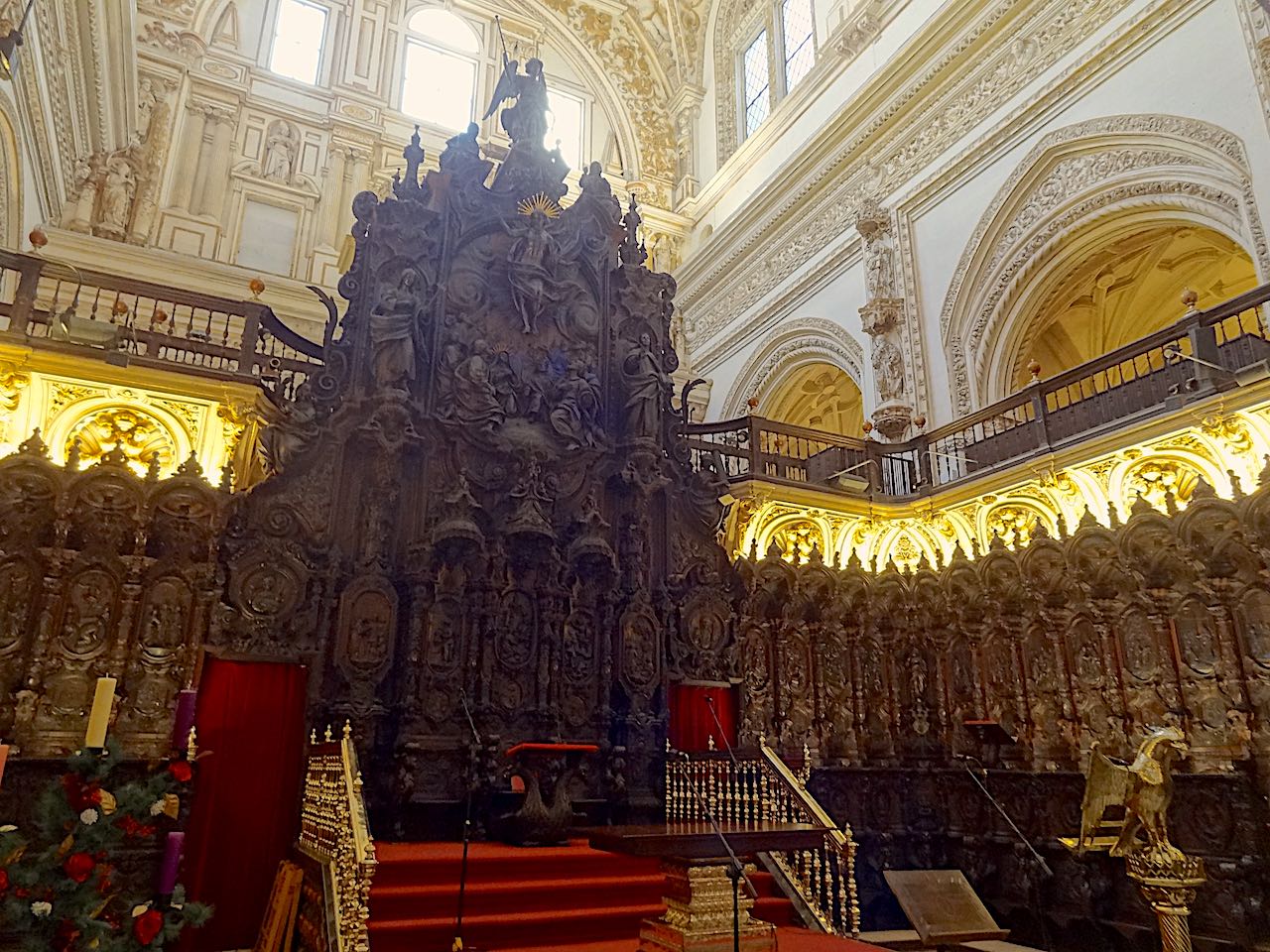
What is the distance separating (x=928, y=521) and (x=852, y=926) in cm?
602

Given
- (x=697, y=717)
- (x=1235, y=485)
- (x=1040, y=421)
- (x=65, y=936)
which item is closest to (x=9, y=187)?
(x=65, y=936)

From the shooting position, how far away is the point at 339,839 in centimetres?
602

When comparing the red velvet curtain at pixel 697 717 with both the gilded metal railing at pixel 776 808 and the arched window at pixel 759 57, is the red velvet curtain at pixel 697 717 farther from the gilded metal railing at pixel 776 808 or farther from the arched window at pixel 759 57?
the arched window at pixel 759 57

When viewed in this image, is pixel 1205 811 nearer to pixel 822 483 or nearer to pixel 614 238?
pixel 822 483

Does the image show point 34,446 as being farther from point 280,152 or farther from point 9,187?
point 280,152

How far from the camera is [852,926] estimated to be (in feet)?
23.8

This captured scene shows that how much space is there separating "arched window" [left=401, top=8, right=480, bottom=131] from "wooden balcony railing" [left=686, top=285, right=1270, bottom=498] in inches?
485

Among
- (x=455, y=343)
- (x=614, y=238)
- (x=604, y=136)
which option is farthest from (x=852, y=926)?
(x=604, y=136)

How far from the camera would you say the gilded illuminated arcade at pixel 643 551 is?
7.11 m

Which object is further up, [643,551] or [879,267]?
[879,267]

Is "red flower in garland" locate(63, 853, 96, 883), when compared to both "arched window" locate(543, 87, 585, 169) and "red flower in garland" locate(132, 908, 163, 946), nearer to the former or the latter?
"red flower in garland" locate(132, 908, 163, 946)

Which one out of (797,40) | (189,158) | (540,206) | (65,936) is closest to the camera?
(65,936)

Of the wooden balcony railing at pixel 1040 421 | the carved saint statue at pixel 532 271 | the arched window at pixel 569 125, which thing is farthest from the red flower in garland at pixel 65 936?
the arched window at pixel 569 125

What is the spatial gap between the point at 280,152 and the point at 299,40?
3398mm
